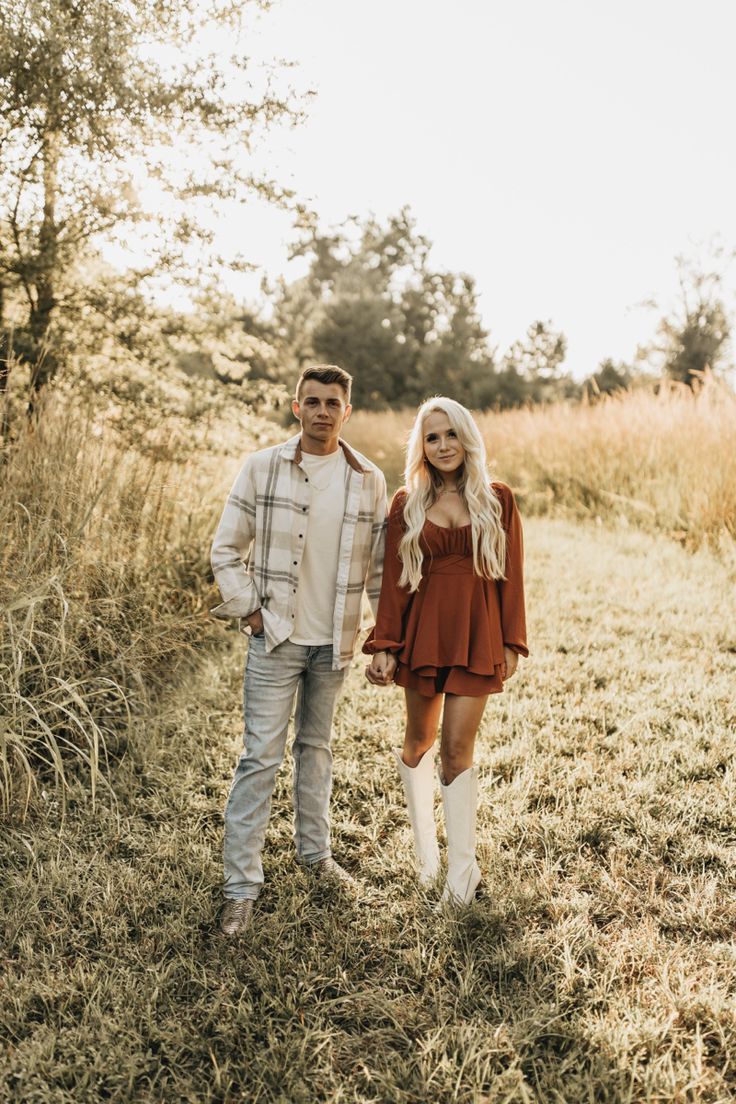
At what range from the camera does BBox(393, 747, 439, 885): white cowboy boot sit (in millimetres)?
2871

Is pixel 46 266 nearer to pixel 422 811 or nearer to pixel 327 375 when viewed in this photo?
pixel 327 375

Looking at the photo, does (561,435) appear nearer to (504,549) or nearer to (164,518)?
(164,518)

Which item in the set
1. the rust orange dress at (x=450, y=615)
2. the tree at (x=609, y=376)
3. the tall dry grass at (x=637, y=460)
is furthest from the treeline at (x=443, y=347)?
the rust orange dress at (x=450, y=615)

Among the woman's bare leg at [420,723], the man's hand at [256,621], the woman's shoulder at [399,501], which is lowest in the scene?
the woman's bare leg at [420,723]

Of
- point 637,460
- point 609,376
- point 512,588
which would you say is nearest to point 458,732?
point 512,588

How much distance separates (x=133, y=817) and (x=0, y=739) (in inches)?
27.0

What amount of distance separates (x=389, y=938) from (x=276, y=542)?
1.38 metres

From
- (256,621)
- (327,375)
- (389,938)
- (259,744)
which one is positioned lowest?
(389,938)

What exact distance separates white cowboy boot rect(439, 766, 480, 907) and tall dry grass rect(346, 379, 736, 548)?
232 inches

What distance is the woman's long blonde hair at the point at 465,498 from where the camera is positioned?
2689 millimetres

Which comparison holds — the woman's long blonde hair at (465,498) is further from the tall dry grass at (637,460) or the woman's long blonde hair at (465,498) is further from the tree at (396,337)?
the tree at (396,337)

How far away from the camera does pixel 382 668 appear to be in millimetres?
2770

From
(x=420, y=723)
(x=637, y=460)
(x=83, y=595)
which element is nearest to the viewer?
(x=420, y=723)

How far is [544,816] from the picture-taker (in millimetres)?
3320
